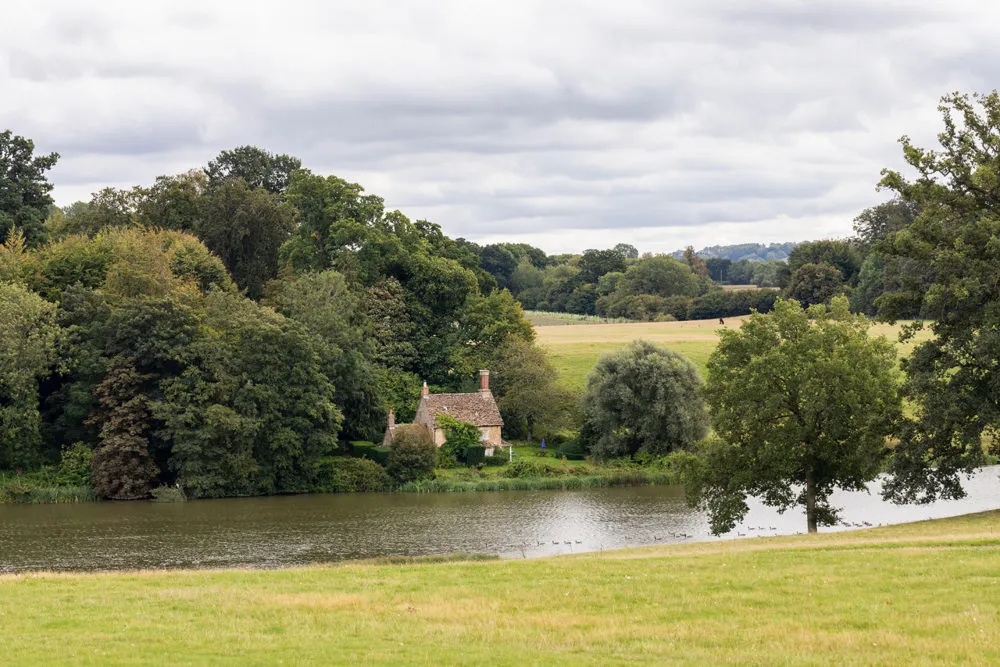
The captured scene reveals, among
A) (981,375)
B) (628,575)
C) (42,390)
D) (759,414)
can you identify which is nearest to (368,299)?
(42,390)

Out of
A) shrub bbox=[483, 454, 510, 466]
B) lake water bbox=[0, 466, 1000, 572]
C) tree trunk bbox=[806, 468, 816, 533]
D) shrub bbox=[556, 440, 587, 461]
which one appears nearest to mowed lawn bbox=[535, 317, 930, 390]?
shrub bbox=[556, 440, 587, 461]

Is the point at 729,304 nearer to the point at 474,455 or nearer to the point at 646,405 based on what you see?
the point at 646,405

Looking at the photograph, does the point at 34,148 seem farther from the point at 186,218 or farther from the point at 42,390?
the point at 42,390

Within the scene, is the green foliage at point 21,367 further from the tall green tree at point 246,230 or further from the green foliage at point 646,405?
the green foliage at point 646,405

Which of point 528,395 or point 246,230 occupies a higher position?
point 246,230

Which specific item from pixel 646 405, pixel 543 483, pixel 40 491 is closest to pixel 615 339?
pixel 646 405

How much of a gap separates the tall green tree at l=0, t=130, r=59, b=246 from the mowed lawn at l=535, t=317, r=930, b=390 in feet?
138

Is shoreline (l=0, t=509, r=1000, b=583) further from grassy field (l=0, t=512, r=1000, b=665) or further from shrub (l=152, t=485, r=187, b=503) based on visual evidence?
shrub (l=152, t=485, r=187, b=503)

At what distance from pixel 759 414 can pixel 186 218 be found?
219 feet

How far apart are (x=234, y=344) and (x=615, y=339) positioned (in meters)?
52.5

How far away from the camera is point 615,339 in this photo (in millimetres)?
112688

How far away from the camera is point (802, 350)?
42.5m

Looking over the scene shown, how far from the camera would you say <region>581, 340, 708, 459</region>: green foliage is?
69.1 meters

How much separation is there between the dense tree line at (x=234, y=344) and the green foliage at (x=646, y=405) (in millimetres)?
6620
